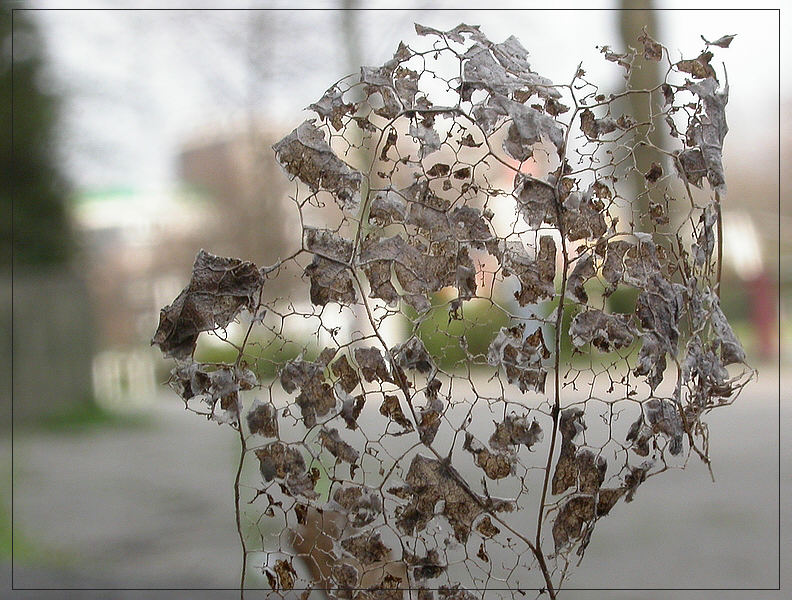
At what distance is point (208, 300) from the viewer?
71 centimetres

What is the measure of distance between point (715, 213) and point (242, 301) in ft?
1.50

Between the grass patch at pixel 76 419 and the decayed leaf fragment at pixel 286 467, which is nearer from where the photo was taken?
the decayed leaf fragment at pixel 286 467

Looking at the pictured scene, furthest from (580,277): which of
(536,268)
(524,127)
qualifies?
(524,127)

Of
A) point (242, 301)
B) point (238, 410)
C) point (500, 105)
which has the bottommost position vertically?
point (238, 410)

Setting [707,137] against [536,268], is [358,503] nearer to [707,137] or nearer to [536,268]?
[536,268]

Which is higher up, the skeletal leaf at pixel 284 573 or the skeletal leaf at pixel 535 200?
the skeletal leaf at pixel 535 200

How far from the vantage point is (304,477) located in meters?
0.73

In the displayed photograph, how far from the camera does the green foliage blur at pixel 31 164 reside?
270cm

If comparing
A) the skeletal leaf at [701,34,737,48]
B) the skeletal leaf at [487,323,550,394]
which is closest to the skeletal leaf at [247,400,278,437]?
the skeletal leaf at [487,323,550,394]

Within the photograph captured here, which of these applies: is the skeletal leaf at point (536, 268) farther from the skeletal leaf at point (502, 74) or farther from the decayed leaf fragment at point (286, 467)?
the decayed leaf fragment at point (286, 467)

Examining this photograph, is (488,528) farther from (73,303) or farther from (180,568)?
(73,303)

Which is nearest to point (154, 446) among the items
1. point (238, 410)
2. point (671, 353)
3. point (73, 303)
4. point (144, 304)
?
point (144, 304)

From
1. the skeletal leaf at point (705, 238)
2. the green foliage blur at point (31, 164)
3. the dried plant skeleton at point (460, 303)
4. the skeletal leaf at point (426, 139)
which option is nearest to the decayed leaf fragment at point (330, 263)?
the dried plant skeleton at point (460, 303)

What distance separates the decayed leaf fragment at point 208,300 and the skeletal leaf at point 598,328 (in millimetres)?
284
